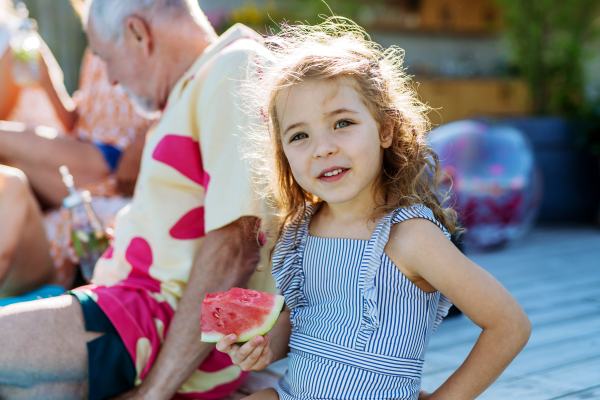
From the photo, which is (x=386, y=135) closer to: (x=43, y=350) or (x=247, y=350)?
(x=247, y=350)

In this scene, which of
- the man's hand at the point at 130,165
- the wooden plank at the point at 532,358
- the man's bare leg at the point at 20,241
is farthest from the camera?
the man's hand at the point at 130,165

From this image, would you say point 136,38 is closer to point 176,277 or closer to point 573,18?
point 176,277

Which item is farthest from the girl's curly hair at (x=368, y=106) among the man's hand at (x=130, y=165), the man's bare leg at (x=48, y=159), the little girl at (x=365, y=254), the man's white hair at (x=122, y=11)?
the man's bare leg at (x=48, y=159)

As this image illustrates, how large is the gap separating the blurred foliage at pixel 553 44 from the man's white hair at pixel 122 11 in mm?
5081

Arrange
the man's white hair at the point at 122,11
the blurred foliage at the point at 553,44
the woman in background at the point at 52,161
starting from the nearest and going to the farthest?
the man's white hair at the point at 122,11 < the woman in background at the point at 52,161 < the blurred foliage at the point at 553,44

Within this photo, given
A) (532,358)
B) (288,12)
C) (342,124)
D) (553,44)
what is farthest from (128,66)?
(288,12)

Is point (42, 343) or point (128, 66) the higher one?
point (128, 66)

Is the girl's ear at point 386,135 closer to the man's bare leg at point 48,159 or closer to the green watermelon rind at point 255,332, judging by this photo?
the green watermelon rind at point 255,332

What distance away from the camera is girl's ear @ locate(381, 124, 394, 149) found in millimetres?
1445

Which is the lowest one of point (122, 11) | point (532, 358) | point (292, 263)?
point (532, 358)

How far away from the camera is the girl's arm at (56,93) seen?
137 inches

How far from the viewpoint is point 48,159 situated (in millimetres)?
2879

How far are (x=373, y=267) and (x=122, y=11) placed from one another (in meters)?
1.23

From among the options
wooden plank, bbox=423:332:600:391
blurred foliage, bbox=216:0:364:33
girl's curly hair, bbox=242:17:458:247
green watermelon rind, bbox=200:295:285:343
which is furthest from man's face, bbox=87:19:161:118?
blurred foliage, bbox=216:0:364:33
